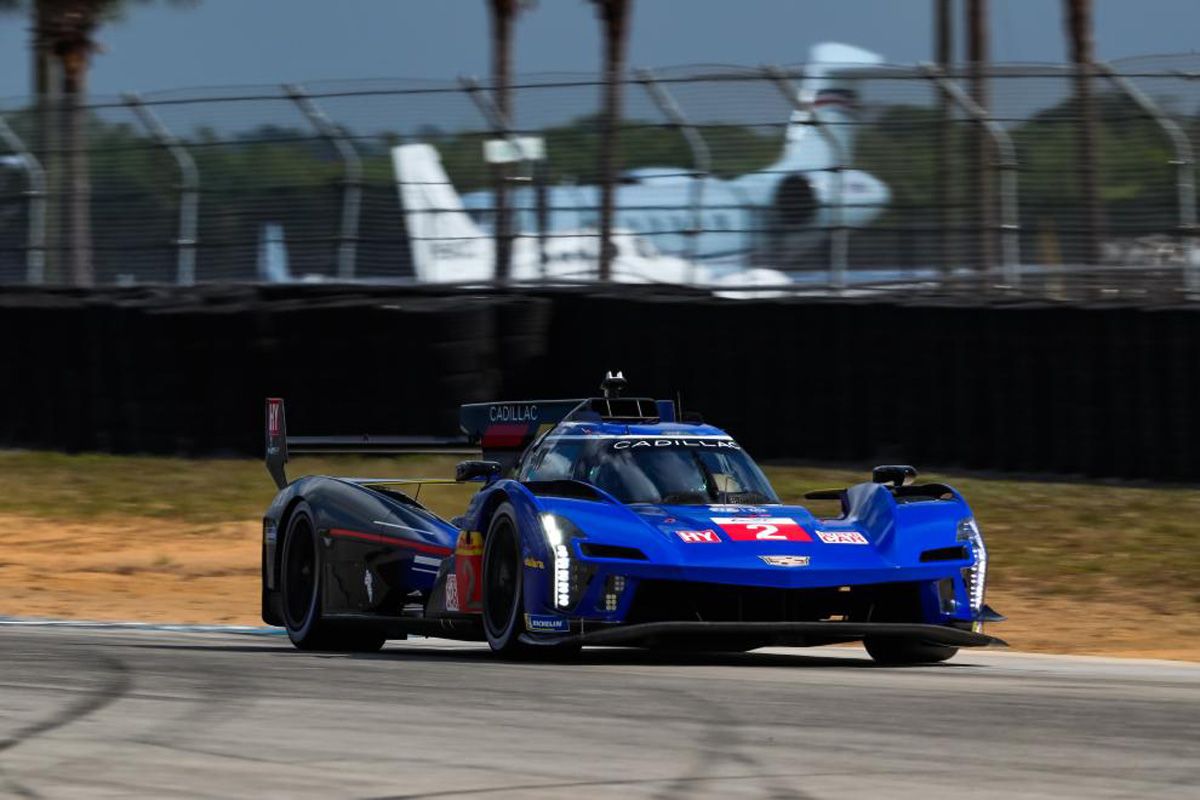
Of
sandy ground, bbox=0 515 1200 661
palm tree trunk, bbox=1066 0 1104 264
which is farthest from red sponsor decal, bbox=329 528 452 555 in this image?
palm tree trunk, bbox=1066 0 1104 264

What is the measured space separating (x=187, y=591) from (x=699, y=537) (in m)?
7.29

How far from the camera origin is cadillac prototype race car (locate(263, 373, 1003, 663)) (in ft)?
30.0

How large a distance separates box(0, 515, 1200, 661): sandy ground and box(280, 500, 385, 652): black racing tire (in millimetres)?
2316

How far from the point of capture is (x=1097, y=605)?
14.0 meters

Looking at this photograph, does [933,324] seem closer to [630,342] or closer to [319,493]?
[630,342]

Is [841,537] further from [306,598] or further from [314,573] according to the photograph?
[306,598]

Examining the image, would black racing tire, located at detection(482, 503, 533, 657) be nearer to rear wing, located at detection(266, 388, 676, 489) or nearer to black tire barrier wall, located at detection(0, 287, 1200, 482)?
rear wing, located at detection(266, 388, 676, 489)

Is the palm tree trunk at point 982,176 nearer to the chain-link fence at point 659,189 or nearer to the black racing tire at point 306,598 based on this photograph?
the chain-link fence at point 659,189

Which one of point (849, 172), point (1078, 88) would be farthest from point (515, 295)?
point (1078, 88)

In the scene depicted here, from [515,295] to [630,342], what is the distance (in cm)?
143

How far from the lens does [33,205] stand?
22688 mm

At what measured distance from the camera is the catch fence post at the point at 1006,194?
18.1 metres

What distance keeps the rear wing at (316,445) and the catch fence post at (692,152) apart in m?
7.79

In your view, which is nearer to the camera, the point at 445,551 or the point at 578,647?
the point at 578,647
